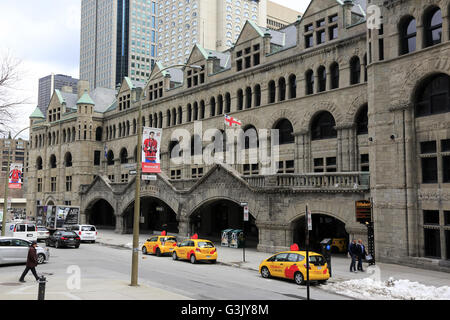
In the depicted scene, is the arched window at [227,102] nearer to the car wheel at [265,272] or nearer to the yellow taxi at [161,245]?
the yellow taxi at [161,245]

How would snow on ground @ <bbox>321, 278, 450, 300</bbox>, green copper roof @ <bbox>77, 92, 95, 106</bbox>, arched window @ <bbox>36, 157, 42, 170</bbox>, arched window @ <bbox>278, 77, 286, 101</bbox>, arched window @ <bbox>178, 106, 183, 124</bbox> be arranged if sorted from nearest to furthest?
1. snow on ground @ <bbox>321, 278, 450, 300</bbox>
2. arched window @ <bbox>278, 77, 286, 101</bbox>
3. arched window @ <bbox>178, 106, 183, 124</bbox>
4. green copper roof @ <bbox>77, 92, 95, 106</bbox>
5. arched window @ <bbox>36, 157, 42, 170</bbox>

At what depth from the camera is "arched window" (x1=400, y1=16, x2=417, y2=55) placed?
24859 mm

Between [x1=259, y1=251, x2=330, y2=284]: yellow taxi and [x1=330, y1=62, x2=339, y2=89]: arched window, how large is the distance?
703 inches

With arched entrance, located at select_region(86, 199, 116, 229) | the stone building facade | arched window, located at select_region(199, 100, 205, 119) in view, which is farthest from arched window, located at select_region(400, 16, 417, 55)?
arched entrance, located at select_region(86, 199, 116, 229)

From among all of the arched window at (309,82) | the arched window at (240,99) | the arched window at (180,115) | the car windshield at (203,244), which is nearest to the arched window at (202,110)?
the arched window at (180,115)

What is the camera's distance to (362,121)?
3228cm

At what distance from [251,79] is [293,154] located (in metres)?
8.73

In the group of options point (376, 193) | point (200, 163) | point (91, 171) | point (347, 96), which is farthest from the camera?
point (91, 171)

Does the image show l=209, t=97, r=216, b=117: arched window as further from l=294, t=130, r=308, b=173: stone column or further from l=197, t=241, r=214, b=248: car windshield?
l=197, t=241, r=214, b=248: car windshield

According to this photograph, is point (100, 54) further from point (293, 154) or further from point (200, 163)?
point (293, 154)

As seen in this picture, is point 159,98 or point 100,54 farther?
point 100,54

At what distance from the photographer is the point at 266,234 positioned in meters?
30.4

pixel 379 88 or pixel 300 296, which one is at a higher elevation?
pixel 379 88

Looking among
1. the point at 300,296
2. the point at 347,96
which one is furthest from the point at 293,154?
the point at 300,296
